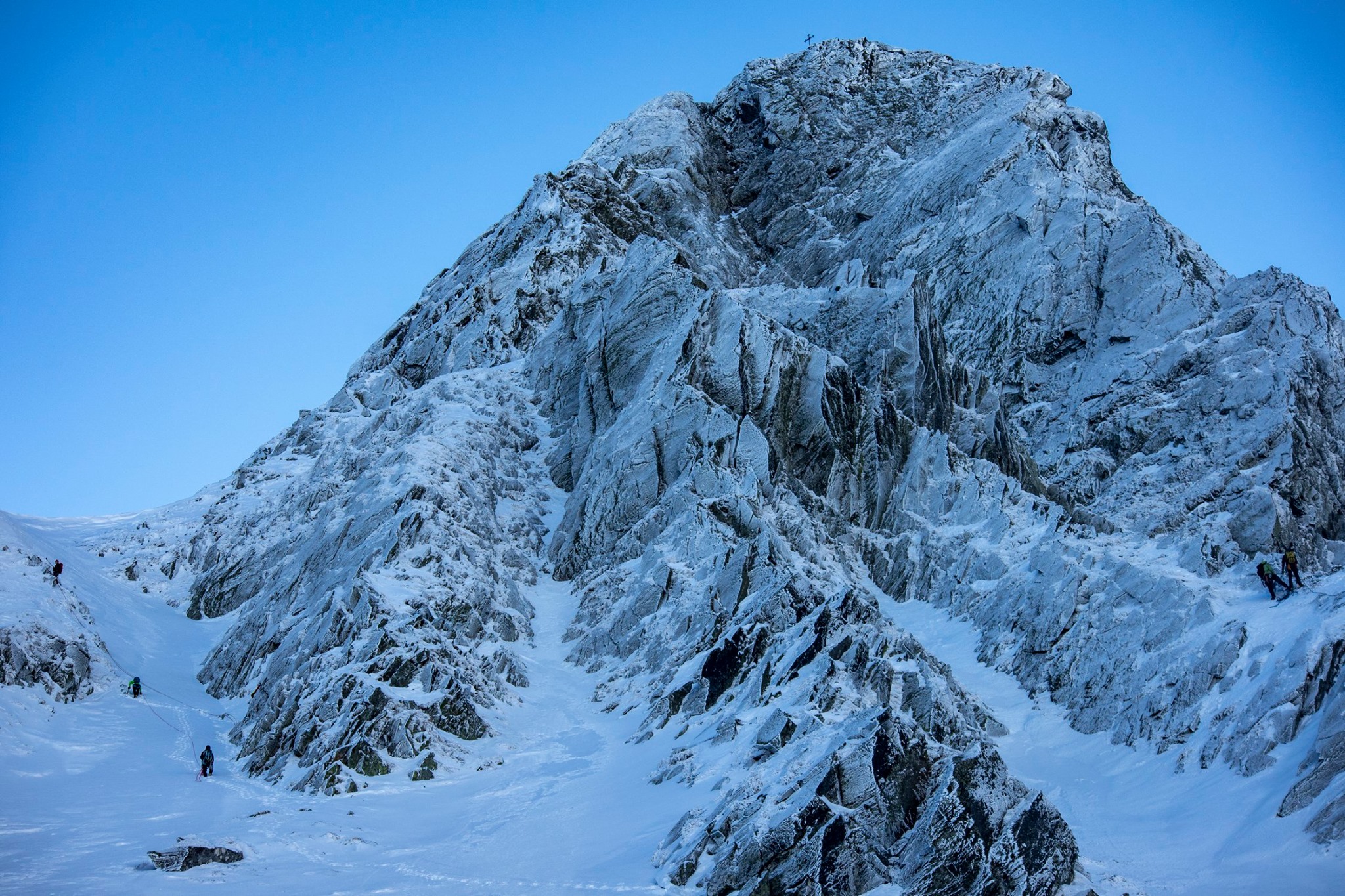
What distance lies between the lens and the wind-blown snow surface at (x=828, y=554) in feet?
72.0

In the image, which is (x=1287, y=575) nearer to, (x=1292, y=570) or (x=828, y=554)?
(x=1292, y=570)

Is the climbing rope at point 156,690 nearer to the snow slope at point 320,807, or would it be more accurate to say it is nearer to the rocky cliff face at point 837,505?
the snow slope at point 320,807

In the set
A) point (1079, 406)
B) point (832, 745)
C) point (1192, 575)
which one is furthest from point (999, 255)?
point (832, 745)

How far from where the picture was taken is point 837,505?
167 feet

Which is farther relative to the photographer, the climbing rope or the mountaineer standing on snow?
the climbing rope

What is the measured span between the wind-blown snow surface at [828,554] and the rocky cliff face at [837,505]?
0.18m

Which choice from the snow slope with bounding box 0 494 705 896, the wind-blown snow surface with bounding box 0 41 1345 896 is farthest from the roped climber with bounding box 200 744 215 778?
the wind-blown snow surface with bounding box 0 41 1345 896

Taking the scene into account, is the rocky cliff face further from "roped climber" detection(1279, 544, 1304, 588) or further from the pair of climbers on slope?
"roped climber" detection(1279, 544, 1304, 588)

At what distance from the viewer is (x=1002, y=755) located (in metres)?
34.0

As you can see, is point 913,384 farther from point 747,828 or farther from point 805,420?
point 747,828

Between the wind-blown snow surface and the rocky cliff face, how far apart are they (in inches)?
7.2

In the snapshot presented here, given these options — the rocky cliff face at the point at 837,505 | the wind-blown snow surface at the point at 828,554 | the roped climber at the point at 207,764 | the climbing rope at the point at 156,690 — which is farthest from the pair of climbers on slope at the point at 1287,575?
the climbing rope at the point at 156,690

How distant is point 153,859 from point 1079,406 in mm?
55907

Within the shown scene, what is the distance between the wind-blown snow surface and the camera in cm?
2195
